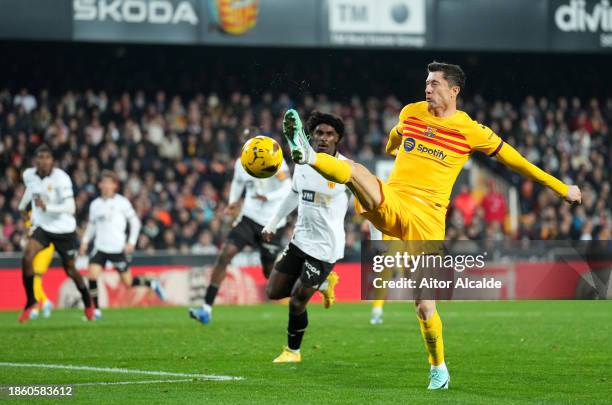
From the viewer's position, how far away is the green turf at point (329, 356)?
340 inches

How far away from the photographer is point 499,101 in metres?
32.1

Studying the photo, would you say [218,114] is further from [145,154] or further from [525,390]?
[525,390]

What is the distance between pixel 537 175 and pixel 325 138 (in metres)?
2.39

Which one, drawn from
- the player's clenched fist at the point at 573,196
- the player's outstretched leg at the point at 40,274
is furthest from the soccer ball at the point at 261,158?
the player's outstretched leg at the point at 40,274

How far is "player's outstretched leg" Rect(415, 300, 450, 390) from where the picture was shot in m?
9.03

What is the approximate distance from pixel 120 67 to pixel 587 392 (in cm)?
2320

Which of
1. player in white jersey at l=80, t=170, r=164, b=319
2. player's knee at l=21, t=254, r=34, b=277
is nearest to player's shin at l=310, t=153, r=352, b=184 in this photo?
player's knee at l=21, t=254, r=34, b=277

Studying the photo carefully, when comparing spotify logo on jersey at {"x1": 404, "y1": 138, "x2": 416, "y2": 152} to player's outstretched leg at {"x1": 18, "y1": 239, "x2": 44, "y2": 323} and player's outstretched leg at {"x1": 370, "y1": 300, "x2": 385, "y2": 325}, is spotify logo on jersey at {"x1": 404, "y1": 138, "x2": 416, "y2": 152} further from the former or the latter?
player's outstretched leg at {"x1": 18, "y1": 239, "x2": 44, "y2": 323}

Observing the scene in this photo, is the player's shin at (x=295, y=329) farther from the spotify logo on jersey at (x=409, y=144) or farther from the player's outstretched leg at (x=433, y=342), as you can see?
the spotify logo on jersey at (x=409, y=144)

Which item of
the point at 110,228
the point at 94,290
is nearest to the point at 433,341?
the point at 94,290

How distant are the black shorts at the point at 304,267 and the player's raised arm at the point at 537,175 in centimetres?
259

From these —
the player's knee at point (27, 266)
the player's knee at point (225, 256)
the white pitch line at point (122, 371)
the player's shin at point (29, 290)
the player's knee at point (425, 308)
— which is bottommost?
the player's shin at point (29, 290)

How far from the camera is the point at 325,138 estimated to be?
10742 mm

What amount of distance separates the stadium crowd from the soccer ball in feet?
50.8
